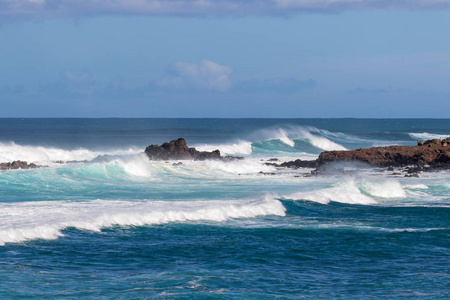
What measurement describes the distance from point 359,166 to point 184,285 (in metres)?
27.7

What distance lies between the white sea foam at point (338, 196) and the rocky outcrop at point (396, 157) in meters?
10.4

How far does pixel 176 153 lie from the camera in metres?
42.9

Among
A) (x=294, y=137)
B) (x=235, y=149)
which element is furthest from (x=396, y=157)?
(x=294, y=137)

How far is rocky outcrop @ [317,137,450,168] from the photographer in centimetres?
3775

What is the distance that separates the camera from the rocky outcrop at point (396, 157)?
124ft

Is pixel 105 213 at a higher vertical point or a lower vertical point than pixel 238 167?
lower

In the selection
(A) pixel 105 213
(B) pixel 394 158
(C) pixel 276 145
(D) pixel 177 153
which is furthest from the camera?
(C) pixel 276 145

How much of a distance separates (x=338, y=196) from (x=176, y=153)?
18986mm

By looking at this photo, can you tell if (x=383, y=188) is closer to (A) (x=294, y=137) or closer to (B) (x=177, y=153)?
(B) (x=177, y=153)

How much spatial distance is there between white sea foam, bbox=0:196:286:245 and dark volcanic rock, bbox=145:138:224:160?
19.0 m

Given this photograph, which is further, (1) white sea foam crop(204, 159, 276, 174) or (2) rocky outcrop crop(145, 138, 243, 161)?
(2) rocky outcrop crop(145, 138, 243, 161)

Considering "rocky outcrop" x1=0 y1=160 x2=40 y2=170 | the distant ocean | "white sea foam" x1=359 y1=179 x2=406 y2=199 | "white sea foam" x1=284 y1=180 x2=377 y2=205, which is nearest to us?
the distant ocean

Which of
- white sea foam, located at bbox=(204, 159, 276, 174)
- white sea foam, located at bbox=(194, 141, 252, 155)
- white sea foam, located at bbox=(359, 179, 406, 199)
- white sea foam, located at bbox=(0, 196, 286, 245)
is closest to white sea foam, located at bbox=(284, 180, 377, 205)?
white sea foam, located at bbox=(359, 179, 406, 199)

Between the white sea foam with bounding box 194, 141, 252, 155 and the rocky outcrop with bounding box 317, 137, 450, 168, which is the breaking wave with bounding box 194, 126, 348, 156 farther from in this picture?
the rocky outcrop with bounding box 317, 137, 450, 168
